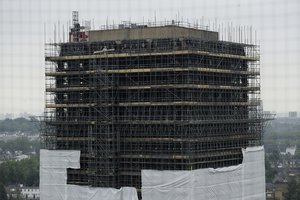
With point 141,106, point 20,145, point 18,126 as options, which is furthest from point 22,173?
point 18,126

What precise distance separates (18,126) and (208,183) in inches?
3214

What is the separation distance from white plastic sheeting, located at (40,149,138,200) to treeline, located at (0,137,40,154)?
58931 millimetres

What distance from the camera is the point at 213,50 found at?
82.6 ft

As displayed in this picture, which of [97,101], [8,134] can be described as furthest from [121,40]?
[8,134]

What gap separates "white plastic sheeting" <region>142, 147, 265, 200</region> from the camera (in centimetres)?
2328

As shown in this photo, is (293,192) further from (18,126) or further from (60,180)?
(18,126)

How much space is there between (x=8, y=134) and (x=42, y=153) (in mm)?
75770

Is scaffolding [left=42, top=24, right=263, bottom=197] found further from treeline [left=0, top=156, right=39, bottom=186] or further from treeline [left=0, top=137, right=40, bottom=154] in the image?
treeline [left=0, top=137, right=40, bottom=154]

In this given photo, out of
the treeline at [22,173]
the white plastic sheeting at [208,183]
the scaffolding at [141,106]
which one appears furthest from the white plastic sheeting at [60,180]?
the treeline at [22,173]

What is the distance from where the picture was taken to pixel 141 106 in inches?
965

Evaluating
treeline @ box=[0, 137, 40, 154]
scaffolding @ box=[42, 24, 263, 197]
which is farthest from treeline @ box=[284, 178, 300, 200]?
treeline @ box=[0, 137, 40, 154]

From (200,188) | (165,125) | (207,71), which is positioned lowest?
(200,188)

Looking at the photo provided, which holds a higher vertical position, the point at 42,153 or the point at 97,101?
the point at 97,101

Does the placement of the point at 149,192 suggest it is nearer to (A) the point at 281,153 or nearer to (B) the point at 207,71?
(B) the point at 207,71
